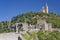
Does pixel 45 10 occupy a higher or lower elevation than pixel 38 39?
higher

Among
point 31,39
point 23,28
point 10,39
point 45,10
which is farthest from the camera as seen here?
point 45,10

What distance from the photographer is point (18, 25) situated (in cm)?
2530

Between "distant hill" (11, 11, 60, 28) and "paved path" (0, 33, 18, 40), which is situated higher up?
"distant hill" (11, 11, 60, 28)

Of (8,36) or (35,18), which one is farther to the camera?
(35,18)

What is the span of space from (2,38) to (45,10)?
96.7 feet

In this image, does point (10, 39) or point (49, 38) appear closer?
point (49, 38)

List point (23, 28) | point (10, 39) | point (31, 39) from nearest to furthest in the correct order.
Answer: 1. point (31, 39)
2. point (10, 39)
3. point (23, 28)

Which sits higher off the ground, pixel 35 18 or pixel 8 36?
pixel 35 18

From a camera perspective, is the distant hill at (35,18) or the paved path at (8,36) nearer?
the paved path at (8,36)

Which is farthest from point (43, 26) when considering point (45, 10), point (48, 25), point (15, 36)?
point (45, 10)

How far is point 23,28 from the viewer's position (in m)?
24.2

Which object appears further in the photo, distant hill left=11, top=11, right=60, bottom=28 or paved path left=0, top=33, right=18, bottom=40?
distant hill left=11, top=11, right=60, bottom=28

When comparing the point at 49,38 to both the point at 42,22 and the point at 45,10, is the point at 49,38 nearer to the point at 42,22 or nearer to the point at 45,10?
the point at 42,22

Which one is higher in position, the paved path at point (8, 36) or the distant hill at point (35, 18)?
the distant hill at point (35, 18)
